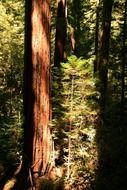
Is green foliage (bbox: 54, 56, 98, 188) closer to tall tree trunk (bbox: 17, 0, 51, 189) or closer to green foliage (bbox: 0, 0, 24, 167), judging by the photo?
tall tree trunk (bbox: 17, 0, 51, 189)

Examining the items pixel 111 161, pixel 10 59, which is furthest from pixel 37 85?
pixel 10 59

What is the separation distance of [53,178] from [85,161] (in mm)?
726

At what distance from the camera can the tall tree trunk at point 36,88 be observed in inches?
282

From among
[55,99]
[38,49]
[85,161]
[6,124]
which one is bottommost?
[85,161]

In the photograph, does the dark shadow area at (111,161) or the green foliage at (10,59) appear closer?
the dark shadow area at (111,161)

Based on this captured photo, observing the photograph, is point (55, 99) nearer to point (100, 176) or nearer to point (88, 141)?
point (88, 141)

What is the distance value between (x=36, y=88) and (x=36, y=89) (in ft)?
0.06

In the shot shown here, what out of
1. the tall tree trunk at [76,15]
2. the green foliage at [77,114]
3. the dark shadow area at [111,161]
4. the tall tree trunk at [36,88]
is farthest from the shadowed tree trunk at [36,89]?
the tall tree trunk at [76,15]

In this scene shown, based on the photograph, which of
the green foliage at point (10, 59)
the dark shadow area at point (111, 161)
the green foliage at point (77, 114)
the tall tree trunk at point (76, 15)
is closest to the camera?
the green foliage at point (77, 114)

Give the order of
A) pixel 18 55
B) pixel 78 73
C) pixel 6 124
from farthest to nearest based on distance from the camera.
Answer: pixel 18 55 → pixel 6 124 → pixel 78 73

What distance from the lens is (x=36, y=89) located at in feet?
23.6

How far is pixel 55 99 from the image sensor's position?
7.45 meters

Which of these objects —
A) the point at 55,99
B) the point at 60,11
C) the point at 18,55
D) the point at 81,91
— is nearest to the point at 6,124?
the point at 55,99

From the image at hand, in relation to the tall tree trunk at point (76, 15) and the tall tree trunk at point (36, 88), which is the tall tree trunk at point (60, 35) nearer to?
the tall tree trunk at point (36, 88)
